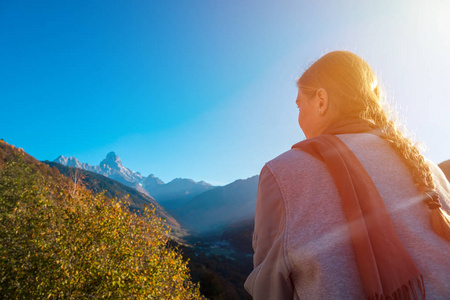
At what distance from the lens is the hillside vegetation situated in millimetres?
6996

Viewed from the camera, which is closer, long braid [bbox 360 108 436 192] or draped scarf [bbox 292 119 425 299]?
draped scarf [bbox 292 119 425 299]

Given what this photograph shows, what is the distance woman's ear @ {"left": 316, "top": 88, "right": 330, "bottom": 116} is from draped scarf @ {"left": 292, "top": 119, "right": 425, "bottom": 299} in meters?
0.56

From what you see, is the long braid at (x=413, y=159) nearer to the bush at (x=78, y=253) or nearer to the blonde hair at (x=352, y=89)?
the blonde hair at (x=352, y=89)

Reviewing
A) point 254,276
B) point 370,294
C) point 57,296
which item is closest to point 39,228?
point 57,296

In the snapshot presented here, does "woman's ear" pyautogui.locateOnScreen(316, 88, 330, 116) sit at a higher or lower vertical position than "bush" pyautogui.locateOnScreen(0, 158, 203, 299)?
higher

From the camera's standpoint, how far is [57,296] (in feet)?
22.4

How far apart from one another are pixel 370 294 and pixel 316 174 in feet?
1.74

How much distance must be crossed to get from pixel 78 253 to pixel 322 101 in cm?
952

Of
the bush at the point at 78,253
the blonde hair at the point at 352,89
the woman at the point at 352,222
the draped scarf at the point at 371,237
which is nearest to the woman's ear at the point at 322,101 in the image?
the blonde hair at the point at 352,89

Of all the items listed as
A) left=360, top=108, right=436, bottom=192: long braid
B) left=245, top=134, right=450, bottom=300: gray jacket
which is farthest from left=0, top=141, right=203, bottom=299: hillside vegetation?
left=360, top=108, right=436, bottom=192: long braid

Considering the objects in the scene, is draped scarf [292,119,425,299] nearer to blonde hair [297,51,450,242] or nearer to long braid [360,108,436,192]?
long braid [360,108,436,192]

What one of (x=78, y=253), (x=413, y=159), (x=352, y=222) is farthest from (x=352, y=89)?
(x=78, y=253)

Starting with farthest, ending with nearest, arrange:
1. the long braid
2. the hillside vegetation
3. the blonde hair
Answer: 1. the hillside vegetation
2. the blonde hair
3. the long braid

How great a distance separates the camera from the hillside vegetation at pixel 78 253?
700cm
